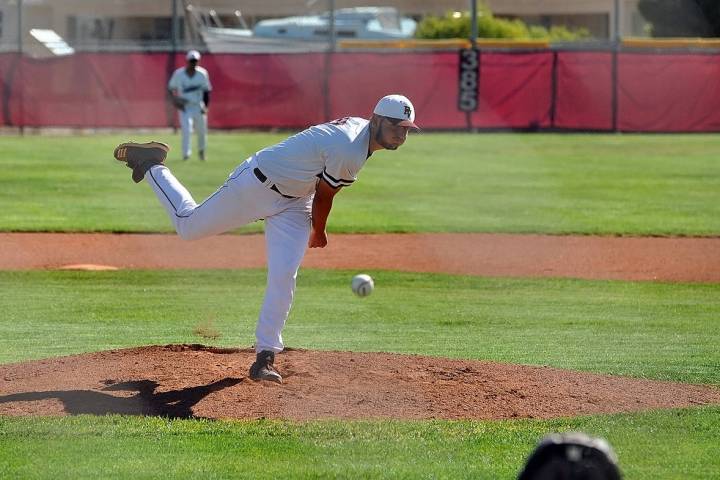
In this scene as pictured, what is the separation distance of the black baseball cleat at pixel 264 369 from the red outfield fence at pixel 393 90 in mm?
25223

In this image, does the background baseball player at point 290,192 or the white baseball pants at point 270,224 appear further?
the white baseball pants at point 270,224

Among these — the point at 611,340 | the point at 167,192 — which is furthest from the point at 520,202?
the point at 167,192

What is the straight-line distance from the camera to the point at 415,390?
7367mm

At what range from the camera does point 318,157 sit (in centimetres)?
712

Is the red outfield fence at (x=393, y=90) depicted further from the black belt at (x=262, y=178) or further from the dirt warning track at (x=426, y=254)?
the black belt at (x=262, y=178)

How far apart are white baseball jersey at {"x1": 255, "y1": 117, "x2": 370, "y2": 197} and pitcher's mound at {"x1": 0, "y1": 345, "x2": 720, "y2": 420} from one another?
3.98 ft

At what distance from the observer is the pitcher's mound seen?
22.6ft

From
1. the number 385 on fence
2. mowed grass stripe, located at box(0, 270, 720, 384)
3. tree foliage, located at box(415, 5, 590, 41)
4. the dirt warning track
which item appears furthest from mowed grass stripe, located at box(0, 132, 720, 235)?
tree foliage, located at box(415, 5, 590, 41)

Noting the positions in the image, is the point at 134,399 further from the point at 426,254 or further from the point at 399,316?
the point at 426,254

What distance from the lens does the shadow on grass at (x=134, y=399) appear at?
6770 millimetres

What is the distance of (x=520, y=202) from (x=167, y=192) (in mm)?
12454

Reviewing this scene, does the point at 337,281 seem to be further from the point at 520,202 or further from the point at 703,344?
the point at 520,202

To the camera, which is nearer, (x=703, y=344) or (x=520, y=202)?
(x=703, y=344)


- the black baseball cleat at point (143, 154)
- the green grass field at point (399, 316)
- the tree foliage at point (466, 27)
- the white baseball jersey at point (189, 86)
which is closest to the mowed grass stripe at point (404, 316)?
the green grass field at point (399, 316)
